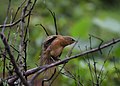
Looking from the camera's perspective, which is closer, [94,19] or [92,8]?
[94,19]

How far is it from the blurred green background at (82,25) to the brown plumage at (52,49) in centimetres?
52

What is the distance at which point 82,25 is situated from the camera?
2305 millimetres

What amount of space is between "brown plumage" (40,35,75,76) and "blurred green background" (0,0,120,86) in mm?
520

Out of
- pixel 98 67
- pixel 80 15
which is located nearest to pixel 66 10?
pixel 80 15

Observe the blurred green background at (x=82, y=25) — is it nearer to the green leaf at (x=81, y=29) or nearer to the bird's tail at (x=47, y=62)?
the green leaf at (x=81, y=29)

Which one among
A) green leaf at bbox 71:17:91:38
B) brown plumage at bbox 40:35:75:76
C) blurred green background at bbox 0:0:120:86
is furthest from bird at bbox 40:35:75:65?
green leaf at bbox 71:17:91:38

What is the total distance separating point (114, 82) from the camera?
1.71 meters

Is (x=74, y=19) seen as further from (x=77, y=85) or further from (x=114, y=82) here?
(x=77, y=85)

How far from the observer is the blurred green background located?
5.62ft

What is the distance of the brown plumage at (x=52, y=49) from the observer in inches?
42.5

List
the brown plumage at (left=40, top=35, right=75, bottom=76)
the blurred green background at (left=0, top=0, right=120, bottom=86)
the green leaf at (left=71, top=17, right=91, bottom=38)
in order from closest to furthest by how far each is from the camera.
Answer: the brown plumage at (left=40, top=35, right=75, bottom=76), the blurred green background at (left=0, top=0, right=120, bottom=86), the green leaf at (left=71, top=17, right=91, bottom=38)

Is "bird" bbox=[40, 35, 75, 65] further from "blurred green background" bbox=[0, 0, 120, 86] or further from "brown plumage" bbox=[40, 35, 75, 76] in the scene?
"blurred green background" bbox=[0, 0, 120, 86]

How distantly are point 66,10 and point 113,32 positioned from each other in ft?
1.84

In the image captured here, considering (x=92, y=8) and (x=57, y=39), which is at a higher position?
(x=57, y=39)
